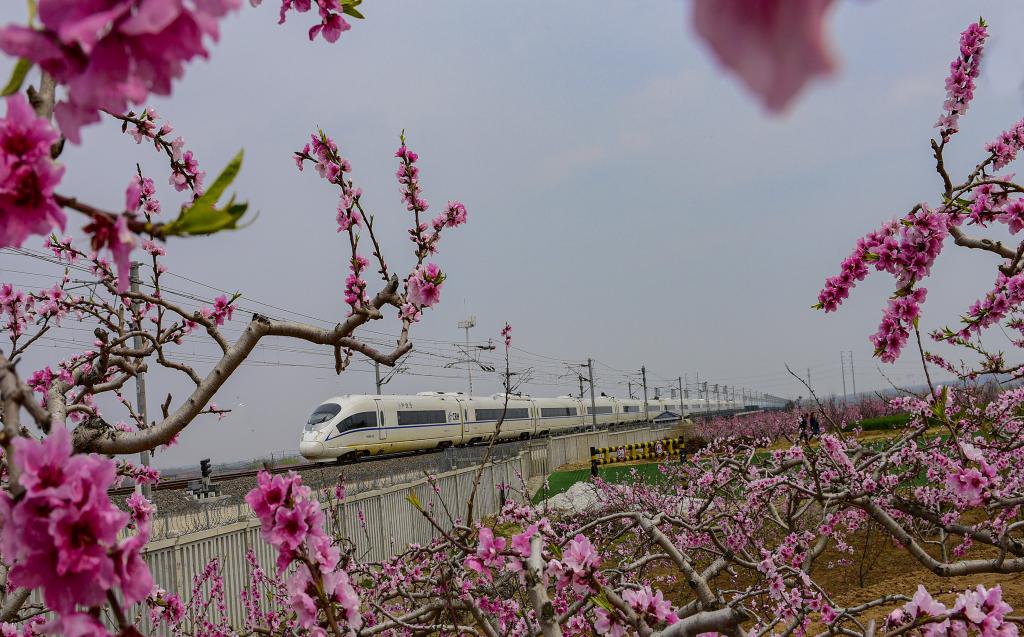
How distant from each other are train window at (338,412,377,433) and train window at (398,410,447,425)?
1674 millimetres

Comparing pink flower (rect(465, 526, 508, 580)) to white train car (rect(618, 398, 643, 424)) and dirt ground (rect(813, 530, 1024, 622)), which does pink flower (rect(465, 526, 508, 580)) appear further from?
white train car (rect(618, 398, 643, 424))

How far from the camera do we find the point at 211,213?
0.88 meters

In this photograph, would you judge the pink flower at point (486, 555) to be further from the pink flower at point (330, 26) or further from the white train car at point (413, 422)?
the white train car at point (413, 422)

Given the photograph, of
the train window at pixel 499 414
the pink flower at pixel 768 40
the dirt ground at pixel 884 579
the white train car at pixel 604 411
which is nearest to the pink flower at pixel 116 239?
the pink flower at pixel 768 40

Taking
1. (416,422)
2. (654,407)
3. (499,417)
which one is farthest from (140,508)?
(654,407)

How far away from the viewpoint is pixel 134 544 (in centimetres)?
98

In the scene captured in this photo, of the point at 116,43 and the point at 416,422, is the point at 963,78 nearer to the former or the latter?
the point at 116,43

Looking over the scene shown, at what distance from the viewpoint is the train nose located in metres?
21.8

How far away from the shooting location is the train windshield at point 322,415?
22.5 m

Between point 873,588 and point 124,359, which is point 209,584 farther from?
point 873,588

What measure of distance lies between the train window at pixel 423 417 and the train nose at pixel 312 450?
379 centimetres

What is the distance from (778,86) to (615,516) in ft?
11.6

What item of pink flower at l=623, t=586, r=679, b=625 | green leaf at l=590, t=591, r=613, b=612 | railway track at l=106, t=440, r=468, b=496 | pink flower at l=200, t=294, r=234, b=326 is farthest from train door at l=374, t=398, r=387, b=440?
green leaf at l=590, t=591, r=613, b=612

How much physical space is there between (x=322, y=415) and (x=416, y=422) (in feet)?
14.4
